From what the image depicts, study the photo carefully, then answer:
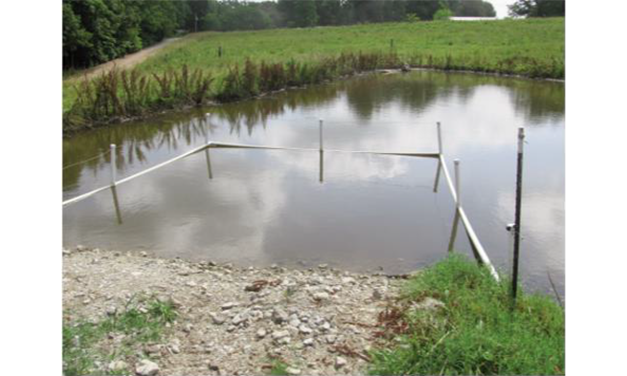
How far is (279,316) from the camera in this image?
3.47 m

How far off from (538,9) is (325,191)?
2359 centimetres

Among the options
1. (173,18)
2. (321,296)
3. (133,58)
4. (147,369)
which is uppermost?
(173,18)

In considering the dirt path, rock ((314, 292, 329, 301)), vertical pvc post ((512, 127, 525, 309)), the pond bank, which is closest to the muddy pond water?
vertical pvc post ((512, 127, 525, 309))

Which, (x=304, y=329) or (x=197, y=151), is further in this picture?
(x=197, y=151)

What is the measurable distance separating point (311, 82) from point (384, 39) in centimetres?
1086

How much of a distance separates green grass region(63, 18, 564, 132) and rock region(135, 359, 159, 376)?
480 inches

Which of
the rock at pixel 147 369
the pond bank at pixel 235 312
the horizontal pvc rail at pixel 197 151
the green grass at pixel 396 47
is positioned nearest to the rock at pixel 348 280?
Result: the pond bank at pixel 235 312

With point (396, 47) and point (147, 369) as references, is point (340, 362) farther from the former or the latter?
point (396, 47)

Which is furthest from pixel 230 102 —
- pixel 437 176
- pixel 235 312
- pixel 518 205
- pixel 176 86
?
pixel 518 205

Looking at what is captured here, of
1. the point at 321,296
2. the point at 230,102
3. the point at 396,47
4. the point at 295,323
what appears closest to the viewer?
the point at 295,323

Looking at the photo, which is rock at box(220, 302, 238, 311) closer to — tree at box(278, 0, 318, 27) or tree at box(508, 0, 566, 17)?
tree at box(278, 0, 318, 27)

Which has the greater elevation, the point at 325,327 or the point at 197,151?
the point at 197,151

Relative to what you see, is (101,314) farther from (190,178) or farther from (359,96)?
(359,96)

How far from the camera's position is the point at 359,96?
1622cm
